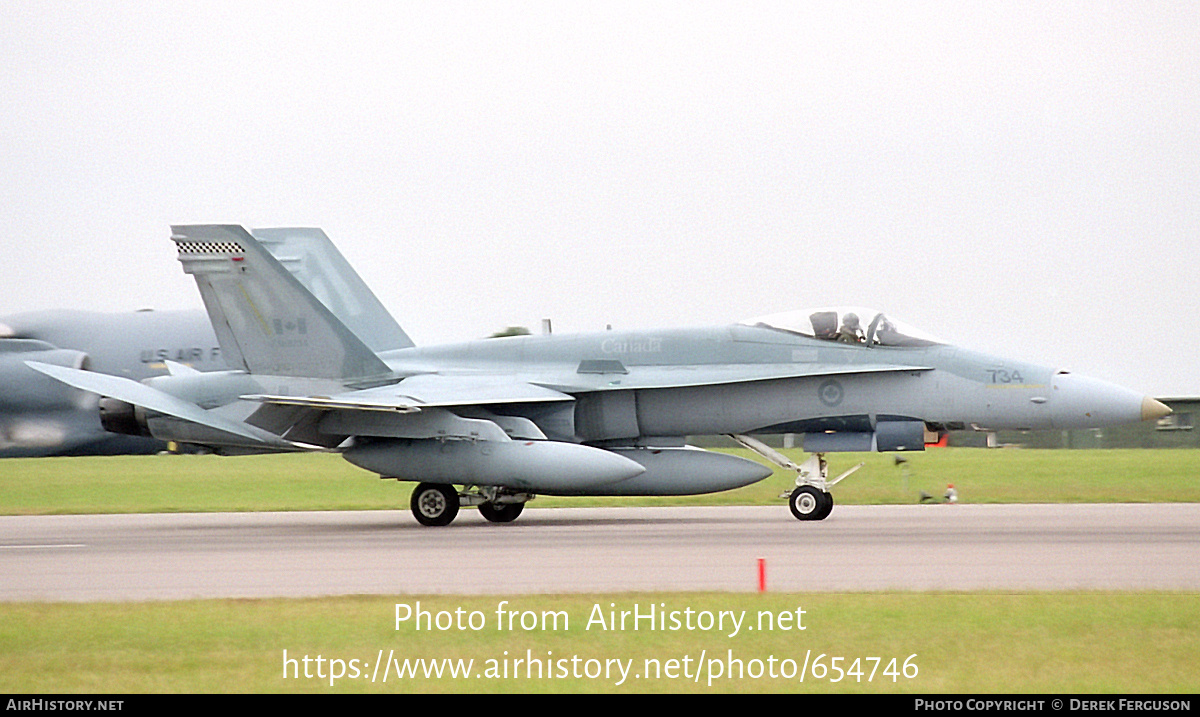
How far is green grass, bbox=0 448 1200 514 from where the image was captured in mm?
22547

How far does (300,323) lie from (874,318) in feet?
25.3

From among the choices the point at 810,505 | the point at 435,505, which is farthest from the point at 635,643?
the point at 435,505

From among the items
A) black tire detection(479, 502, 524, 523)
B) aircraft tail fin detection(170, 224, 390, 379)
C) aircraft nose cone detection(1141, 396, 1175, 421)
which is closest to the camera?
aircraft nose cone detection(1141, 396, 1175, 421)

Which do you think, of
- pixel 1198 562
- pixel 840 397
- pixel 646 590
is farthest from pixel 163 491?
pixel 1198 562

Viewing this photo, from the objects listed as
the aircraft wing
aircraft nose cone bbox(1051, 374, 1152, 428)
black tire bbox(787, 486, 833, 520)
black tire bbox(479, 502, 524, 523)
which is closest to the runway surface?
black tire bbox(479, 502, 524, 523)

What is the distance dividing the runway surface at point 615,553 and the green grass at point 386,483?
294cm

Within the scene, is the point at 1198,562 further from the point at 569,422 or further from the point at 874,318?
the point at 569,422

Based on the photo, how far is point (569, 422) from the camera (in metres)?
18.2

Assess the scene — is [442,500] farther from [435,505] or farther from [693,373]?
[693,373]

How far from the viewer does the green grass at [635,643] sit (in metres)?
6.89

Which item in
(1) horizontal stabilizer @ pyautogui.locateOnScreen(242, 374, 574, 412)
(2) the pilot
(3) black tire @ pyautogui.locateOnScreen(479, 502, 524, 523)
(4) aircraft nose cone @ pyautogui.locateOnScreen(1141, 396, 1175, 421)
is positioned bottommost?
(3) black tire @ pyautogui.locateOnScreen(479, 502, 524, 523)

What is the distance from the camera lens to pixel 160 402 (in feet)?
61.1

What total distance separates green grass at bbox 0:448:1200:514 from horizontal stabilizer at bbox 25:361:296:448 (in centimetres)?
355

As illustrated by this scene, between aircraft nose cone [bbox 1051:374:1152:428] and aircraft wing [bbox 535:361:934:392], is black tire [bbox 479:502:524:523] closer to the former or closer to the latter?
aircraft wing [bbox 535:361:934:392]
